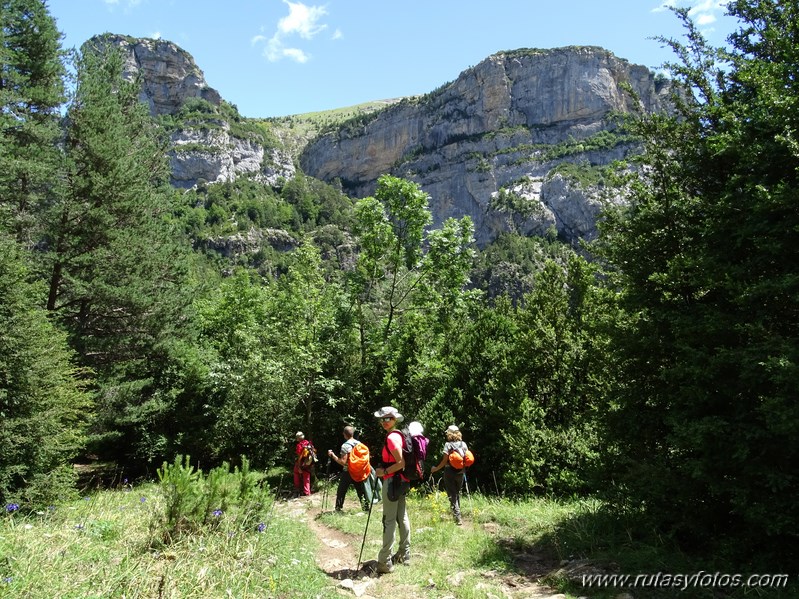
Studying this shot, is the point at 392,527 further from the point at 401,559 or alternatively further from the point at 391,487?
the point at 401,559

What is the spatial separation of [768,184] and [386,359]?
985 centimetres

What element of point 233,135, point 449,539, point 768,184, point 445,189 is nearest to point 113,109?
point 449,539

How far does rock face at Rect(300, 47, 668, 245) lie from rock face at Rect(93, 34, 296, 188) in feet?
142

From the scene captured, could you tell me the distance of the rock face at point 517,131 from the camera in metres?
124

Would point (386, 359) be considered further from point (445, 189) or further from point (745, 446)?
point (445, 189)

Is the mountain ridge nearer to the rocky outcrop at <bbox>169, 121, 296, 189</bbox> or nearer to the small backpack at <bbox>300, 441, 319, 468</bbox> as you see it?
the rocky outcrop at <bbox>169, 121, 296, 189</bbox>

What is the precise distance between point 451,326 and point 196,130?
151401mm

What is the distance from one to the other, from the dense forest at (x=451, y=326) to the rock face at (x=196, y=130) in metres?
128

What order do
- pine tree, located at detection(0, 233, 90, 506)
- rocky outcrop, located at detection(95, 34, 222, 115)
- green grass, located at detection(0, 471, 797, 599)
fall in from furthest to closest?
rocky outcrop, located at detection(95, 34, 222, 115) → pine tree, located at detection(0, 233, 90, 506) → green grass, located at detection(0, 471, 797, 599)

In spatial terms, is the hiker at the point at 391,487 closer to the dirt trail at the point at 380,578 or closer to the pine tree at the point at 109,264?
the dirt trail at the point at 380,578

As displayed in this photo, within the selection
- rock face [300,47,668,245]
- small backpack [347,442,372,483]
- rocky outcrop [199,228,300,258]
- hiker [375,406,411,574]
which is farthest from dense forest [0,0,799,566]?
rock face [300,47,668,245]

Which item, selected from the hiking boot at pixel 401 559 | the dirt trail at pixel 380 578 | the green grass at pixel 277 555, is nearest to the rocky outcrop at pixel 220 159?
the green grass at pixel 277 555

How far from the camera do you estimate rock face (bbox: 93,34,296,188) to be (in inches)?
5368

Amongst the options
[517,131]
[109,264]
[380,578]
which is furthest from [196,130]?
[380,578]
